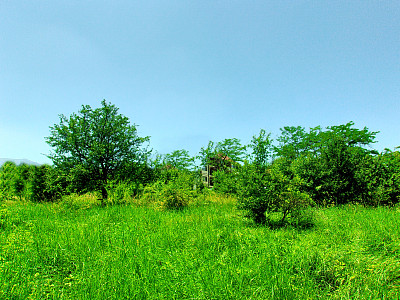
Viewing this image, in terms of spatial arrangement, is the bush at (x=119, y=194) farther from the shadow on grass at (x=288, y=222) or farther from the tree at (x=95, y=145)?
the shadow on grass at (x=288, y=222)

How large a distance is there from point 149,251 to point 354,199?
10.1m

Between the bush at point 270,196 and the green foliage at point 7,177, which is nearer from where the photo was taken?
the bush at point 270,196

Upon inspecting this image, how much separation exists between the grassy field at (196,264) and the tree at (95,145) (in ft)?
17.1

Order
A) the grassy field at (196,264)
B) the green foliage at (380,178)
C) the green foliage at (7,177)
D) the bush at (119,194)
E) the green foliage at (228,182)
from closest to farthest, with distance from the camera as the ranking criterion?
the grassy field at (196,264) < the green foliage at (228,182) < the green foliage at (380,178) < the bush at (119,194) < the green foliage at (7,177)

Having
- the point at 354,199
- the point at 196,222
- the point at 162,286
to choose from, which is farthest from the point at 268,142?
the point at 162,286

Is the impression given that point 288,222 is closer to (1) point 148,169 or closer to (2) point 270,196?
(2) point 270,196

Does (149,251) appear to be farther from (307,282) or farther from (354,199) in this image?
(354,199)

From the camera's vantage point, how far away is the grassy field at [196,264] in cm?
234

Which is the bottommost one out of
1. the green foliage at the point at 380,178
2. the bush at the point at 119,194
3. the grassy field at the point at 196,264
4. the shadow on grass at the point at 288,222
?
the grassy field at the point at 196,264

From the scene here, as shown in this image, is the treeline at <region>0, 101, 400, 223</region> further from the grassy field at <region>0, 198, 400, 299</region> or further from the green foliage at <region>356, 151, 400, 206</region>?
the grassy field at <region>0, 198, 400, 299</region>

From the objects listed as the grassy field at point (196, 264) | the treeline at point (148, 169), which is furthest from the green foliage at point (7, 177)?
the grassy field at point (196, 264)

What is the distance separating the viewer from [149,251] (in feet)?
11.1

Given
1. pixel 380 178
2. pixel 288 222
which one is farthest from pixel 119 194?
pixel 380 178

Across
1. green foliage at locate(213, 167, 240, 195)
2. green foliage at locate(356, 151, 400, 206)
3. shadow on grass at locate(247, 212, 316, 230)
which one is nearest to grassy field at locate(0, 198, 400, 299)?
shadow on grass at locate(247, 212, 316, 230)
